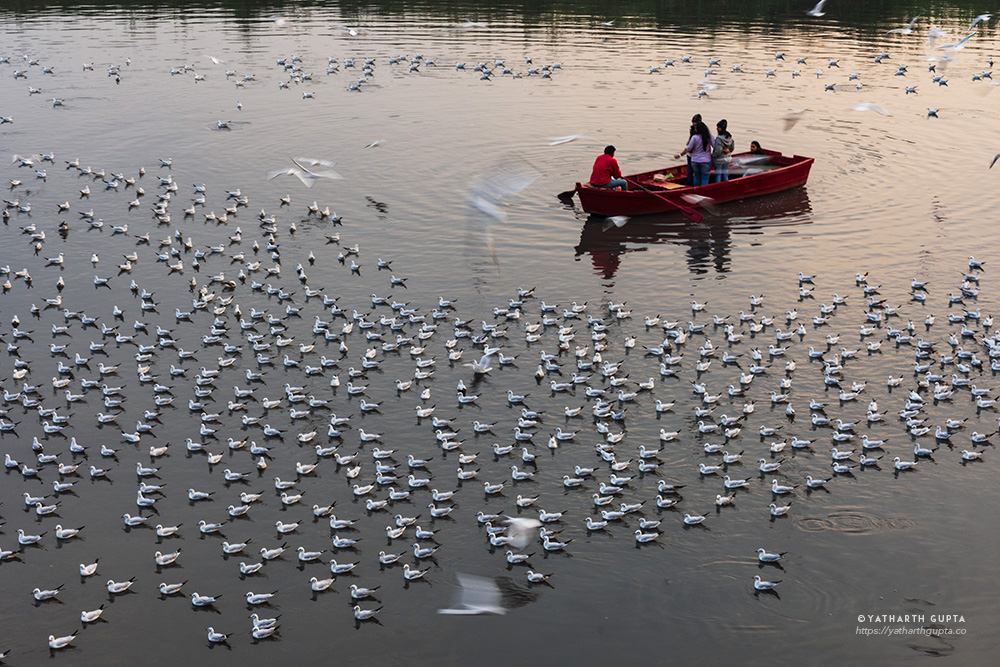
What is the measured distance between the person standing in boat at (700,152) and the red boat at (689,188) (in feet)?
2.02

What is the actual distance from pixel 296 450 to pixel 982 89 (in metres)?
47.7

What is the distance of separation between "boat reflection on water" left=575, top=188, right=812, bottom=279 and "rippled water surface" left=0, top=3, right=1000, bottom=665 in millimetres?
174

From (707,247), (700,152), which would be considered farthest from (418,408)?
(700,152)

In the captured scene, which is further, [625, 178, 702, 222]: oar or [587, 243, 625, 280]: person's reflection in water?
[625, 178, 702, 222]: oar

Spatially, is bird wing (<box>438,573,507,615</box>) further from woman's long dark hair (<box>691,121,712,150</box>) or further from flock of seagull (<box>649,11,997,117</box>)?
flock of seagull (<box>649,11,997,117</box>)

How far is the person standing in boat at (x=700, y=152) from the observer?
35.5m

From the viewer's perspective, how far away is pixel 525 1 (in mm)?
84938

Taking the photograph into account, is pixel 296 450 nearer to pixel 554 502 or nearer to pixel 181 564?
pixel 181 564

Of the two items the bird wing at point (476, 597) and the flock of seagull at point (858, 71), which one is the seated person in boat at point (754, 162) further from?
the bird wing at point (476, 597)

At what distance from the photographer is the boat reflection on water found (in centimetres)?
3216

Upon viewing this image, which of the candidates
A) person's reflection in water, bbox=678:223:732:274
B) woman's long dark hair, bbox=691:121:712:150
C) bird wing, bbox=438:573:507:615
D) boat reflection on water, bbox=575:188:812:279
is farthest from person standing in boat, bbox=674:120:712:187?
bird wing, bbox=438:573:507:615

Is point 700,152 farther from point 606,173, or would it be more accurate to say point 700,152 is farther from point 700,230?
point 606,173

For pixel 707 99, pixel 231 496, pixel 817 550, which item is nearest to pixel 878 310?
pixel 817 550

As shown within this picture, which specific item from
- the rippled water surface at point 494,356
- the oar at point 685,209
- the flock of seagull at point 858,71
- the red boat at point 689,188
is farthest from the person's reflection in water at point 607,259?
the flock of seagull at point 858,71
